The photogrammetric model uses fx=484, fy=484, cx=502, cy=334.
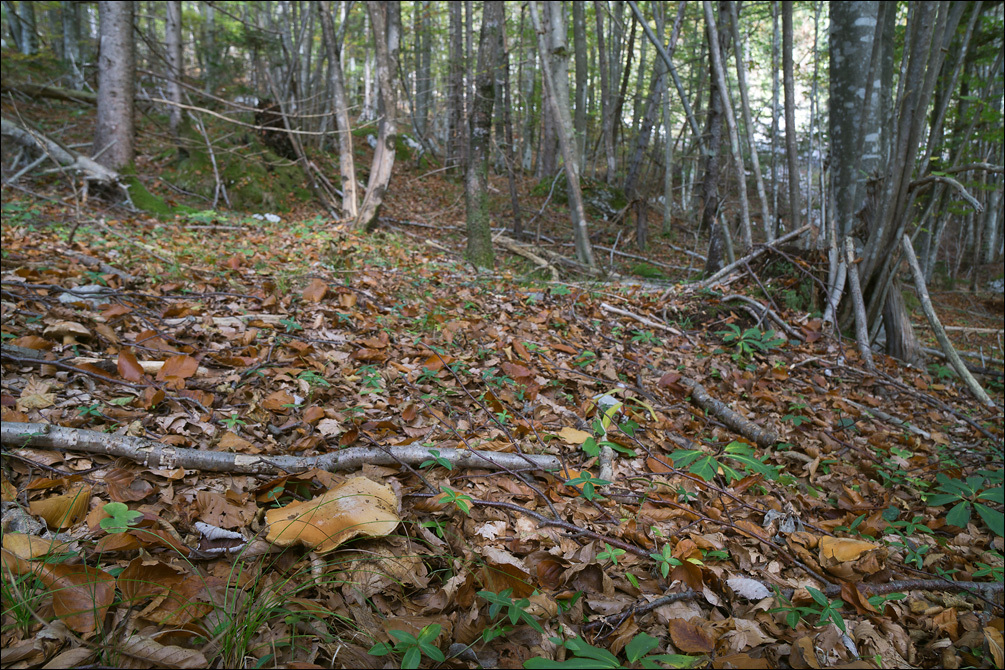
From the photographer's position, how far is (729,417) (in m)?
2.74

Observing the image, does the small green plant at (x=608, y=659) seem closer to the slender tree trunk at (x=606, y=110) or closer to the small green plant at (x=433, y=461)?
the small green plant at (x=433, y=461)

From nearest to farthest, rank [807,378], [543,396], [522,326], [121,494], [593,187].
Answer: [121,494] → [543,396] → [807,378] → [522,326] → [593,187]

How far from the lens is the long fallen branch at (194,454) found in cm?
162

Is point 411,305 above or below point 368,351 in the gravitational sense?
above

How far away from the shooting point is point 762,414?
292 centimetres

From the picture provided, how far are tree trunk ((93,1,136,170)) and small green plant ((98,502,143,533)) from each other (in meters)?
7.49

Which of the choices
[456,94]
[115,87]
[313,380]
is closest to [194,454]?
[313,380]

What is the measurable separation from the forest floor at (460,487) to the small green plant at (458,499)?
0.01 metres

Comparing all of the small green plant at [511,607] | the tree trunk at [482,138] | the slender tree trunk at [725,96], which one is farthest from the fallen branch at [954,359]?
the tree trunk at [482,138]

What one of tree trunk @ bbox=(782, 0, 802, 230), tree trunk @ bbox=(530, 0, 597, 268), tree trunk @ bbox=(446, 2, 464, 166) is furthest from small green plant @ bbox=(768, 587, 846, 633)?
tree trunk @ bbox=(446, 2, 464, 166)

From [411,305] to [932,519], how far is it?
337 cm

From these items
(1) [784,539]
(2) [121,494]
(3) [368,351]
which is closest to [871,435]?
(1) [784,539]

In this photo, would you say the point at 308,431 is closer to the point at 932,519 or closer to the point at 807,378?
the point at 932,519

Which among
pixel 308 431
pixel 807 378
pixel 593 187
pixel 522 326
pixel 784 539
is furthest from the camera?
pixel 593 187
